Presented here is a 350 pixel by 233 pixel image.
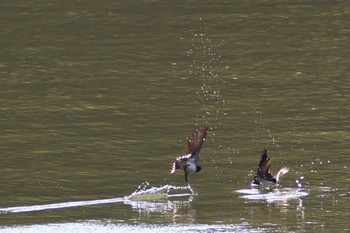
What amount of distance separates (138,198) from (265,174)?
1.00m

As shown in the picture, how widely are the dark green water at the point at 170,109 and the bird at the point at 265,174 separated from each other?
0.31 feet

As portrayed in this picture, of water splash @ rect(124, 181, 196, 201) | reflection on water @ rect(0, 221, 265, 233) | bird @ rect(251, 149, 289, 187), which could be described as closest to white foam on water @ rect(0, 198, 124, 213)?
water splash @ rect(124, 181, 196, 201)

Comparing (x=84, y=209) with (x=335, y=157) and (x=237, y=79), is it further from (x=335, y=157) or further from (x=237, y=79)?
(x=237, y=79)

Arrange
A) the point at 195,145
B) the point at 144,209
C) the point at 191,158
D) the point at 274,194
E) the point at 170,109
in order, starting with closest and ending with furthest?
1. the point at 144,209
2. the point at 274,194
3. the point at 191,158
4. the point at 195,145
5. the point at 170,109

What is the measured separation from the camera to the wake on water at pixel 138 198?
807 centimetres

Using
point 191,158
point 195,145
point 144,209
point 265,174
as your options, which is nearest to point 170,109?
point 195,145

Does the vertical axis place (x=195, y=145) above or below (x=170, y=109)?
above

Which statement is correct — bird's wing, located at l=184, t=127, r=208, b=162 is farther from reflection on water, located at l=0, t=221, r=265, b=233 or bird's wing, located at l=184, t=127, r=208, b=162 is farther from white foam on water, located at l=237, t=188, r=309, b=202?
reflection on water, located at l=0, t=221, r=265, b=233

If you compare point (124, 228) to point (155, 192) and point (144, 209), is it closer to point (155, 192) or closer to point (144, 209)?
point (144, 209)

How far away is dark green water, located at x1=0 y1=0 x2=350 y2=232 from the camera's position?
8062 millimetres

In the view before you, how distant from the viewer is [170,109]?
1163 centimetres

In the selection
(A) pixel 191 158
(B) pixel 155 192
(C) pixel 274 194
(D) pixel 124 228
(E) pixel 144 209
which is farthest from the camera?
(A) pixel 191 158

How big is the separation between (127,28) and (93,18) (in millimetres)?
936

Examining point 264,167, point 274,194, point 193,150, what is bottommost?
point 274,194
